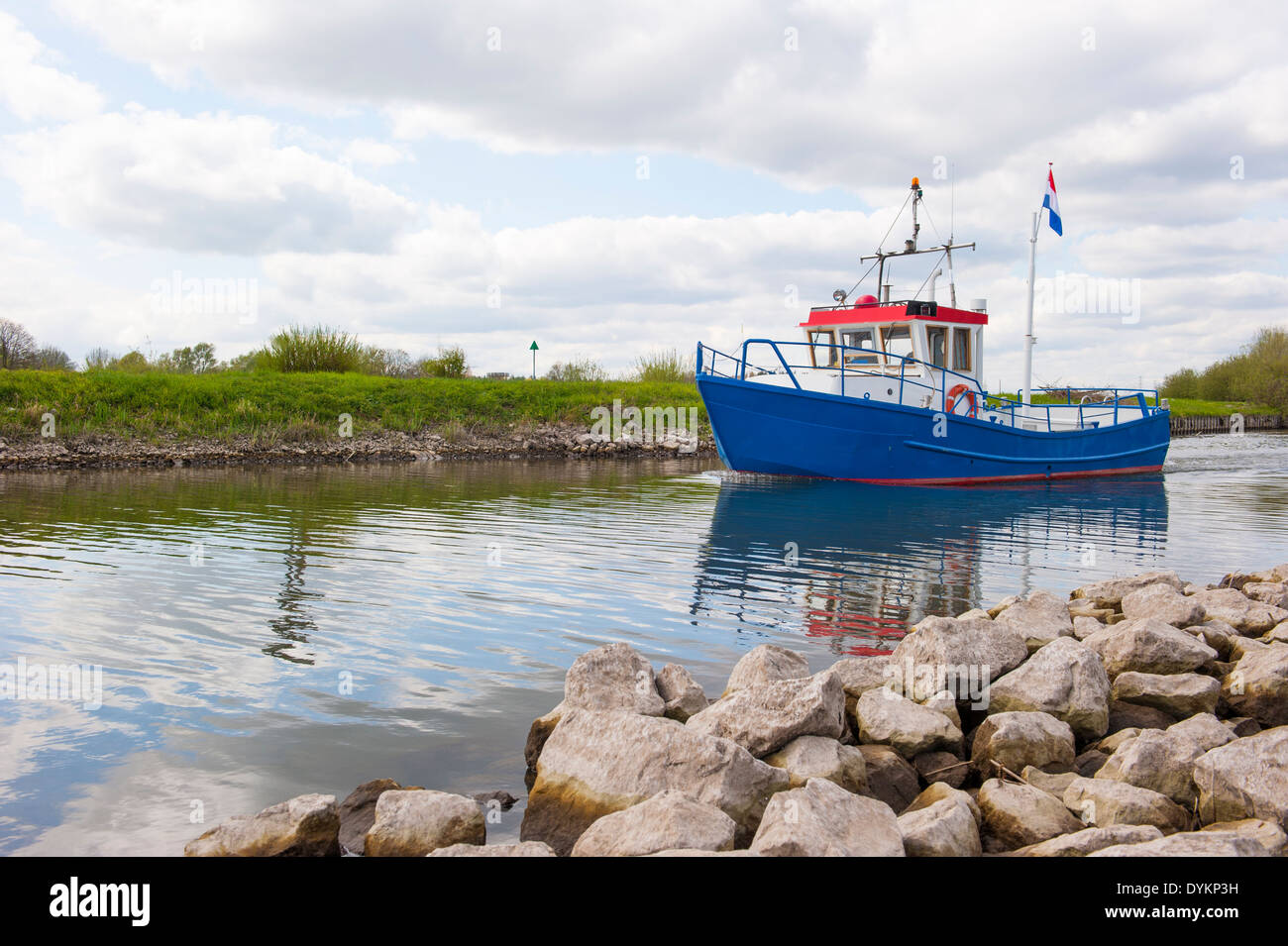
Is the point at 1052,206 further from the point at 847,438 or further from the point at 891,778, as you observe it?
the point at 891,778

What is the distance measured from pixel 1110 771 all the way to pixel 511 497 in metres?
13.6

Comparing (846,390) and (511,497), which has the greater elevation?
(846,390)

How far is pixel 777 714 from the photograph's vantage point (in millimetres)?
4145

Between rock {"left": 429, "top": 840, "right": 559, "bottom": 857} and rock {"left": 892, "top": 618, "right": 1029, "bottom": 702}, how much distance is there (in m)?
2.45

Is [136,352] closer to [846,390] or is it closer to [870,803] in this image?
[846,390]

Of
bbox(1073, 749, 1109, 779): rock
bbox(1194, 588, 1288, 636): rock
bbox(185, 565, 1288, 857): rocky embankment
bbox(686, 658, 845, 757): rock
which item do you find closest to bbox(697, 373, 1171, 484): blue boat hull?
bbox(1194, 588, 1288, 636): rock

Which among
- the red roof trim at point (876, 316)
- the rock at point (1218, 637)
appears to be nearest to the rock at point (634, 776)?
the rock at point (1218, 637)

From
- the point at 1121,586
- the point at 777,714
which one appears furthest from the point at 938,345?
the point at 777,714

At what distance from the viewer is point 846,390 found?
18.4m

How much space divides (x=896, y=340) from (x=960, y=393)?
1.78m

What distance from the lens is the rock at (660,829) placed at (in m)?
3.19

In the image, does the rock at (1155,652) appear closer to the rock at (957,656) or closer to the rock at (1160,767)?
the rock at (957,656)

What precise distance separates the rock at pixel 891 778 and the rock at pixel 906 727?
99mm
